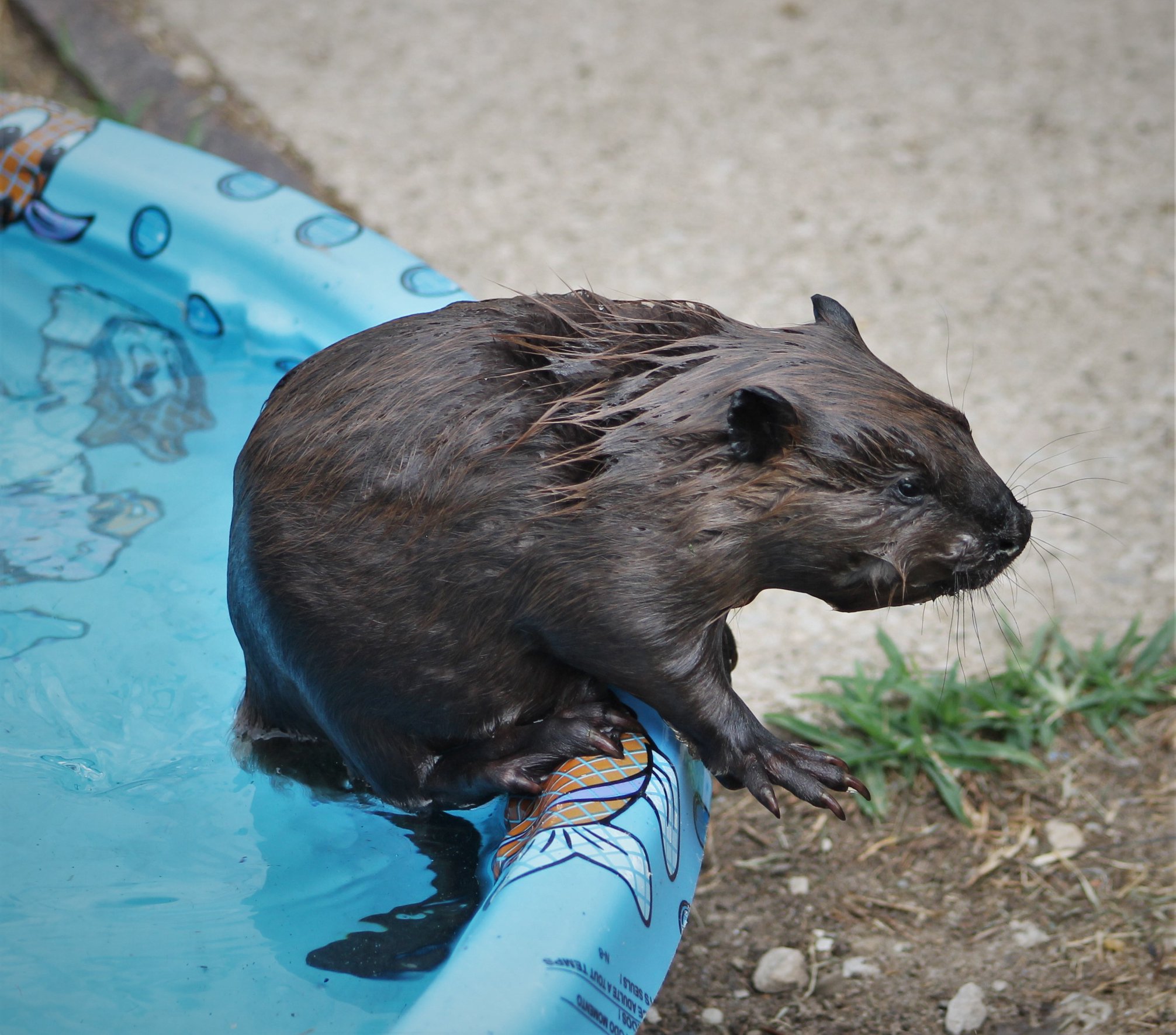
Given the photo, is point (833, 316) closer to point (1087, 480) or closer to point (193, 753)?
point (193, 753)

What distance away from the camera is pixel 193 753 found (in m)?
2.57

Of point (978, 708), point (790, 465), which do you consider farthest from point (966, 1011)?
point (790, 465)

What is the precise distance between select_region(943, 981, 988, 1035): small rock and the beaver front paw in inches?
33.1

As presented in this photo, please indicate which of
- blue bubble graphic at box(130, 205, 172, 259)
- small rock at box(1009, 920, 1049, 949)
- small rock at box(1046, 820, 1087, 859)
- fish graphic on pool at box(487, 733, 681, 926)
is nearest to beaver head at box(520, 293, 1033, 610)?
fish graphic on pool at box(487, 733, 681, 926)

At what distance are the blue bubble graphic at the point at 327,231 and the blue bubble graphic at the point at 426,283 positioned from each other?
9.1 inches

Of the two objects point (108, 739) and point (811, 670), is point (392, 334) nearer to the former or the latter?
point (108, 739)

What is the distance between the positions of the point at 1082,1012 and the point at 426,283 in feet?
7.47

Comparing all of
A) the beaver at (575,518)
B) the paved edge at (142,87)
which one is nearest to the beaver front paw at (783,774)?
the beaver at (575,518)

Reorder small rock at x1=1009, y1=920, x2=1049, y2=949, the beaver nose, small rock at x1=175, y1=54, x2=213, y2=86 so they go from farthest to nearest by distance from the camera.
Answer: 1. small rock at x1=175, y1=54, x2=213, y2=86
2. small rock at x1=1009, y1=920, x2=1049, y2=949
3. the beaver nose

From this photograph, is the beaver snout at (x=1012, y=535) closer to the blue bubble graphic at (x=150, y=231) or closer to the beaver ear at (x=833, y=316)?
the beaver ear at (x=833, y=316)

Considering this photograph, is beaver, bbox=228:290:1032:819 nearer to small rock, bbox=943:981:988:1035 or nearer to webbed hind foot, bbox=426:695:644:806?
webbed hind foot, bbox=426:695:644:806

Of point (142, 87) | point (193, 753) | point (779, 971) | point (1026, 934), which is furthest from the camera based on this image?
point (142, 87)

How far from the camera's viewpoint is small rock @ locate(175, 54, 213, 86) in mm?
5613

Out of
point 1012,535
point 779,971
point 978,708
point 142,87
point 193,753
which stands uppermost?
point 142,87
